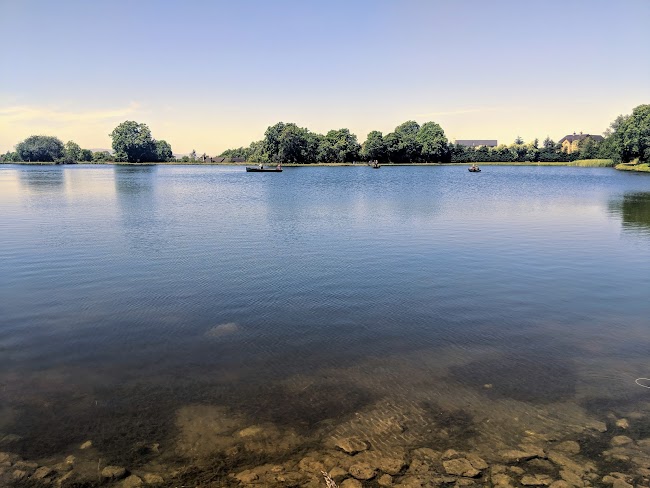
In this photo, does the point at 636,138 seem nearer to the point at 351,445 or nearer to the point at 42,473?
the point at 351,445

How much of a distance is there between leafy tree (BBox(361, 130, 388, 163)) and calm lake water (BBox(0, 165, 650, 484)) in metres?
147

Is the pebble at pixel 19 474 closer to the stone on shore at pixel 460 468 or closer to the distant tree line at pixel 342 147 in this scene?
the stone on shore at pixel 460 468

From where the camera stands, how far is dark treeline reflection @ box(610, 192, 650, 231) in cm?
3008

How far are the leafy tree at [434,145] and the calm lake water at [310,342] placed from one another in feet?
512

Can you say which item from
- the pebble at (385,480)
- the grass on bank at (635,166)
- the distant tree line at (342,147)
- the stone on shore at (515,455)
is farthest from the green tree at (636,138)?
the pebble at (385,480)

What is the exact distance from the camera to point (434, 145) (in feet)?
570

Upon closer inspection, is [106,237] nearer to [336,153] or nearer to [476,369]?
[476,369]

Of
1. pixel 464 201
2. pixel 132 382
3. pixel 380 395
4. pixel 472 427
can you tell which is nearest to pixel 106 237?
pixel 132 382

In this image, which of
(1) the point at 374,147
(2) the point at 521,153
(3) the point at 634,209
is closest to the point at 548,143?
(2) the point at 521,153

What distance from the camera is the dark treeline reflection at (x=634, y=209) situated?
30.1 meters

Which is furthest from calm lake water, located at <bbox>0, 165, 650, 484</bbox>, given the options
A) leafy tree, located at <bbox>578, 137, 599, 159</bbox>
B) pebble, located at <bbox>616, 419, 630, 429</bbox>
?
leafy tree, located at <bbox>578, 137, 599, 159</bbox>

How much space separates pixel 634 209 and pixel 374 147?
438ft

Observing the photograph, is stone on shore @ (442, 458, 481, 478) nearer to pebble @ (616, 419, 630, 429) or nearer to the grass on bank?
pebble @ (616, 419, 630, 429)

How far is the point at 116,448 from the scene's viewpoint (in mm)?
7309
